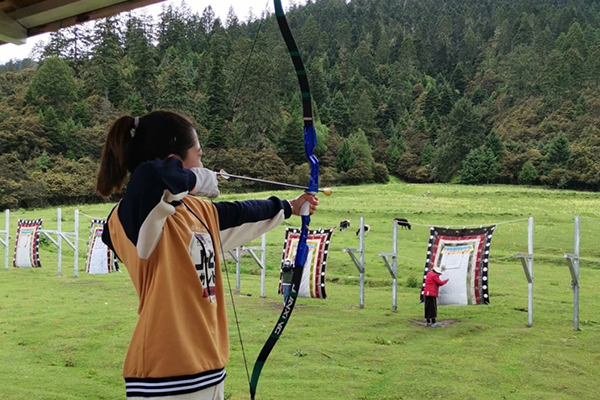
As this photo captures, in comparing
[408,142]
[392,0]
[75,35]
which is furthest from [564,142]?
[392,0]

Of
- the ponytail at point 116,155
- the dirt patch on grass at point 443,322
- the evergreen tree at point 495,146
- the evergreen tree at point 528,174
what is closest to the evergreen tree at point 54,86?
the dirt patch on grass at point 443,322

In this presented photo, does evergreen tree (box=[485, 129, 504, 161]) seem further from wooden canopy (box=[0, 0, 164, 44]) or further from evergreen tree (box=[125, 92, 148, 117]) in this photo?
wooden canopy (box=[0, 0, 164, 44])

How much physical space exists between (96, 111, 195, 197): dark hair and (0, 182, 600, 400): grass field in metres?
2.66

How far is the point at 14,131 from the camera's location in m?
30.6

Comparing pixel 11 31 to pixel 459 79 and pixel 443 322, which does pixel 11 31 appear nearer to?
pixel 443 322

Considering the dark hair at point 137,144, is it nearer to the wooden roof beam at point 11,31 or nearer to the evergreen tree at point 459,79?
the wooden roof beam at point 11,31

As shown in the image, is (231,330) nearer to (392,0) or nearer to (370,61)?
(370,61)

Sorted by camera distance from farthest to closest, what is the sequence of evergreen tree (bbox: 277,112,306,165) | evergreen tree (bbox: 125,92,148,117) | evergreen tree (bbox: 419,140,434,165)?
evergreen tree (bbox: 419,140,434,165), evergreen tree (bbox: 125,92,148,117), evergreen tree (bbox: 277,112,306,165)

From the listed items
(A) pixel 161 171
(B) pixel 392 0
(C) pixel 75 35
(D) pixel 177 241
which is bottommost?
(D) pixel 177 241

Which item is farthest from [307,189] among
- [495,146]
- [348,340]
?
[495,146]

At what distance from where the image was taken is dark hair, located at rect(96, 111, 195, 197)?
5.33 ft

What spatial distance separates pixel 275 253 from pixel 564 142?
33.0 metres

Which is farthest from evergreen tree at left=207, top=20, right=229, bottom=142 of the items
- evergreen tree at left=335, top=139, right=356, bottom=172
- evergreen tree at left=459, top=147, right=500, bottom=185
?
evergreen tree at left=459, top=147, right=500, bottom=185

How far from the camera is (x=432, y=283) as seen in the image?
6.62 m
